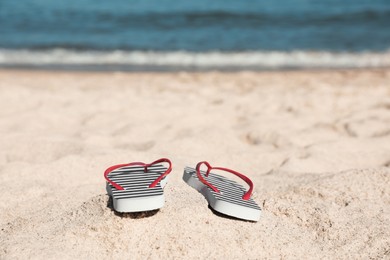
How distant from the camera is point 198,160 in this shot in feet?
10.7

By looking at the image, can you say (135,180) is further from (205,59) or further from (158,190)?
(205,59)

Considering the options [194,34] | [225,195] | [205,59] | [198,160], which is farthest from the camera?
[194,34]

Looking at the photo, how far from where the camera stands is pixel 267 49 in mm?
8094

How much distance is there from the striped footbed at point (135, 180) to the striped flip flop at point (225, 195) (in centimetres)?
16

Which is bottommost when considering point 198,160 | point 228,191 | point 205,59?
point 205,59

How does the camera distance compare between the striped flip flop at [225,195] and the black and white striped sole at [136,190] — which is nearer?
the black and white striped sole at [136,190]

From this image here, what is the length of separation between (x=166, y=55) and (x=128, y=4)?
4416 millimetres

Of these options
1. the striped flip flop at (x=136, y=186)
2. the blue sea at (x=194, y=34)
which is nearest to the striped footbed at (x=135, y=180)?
the striped flip flop at (x=136, y=186)

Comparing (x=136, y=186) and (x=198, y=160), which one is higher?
(x=136, y=186)

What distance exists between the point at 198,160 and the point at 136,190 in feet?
3.64

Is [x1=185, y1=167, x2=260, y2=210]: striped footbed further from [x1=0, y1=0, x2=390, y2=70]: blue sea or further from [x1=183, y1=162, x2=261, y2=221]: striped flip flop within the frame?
[x1=0, y1=0, x2=390, y2=70]: blue sea

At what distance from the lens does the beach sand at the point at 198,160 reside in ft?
6.98

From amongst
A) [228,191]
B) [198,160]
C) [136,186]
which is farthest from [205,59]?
[136,186]

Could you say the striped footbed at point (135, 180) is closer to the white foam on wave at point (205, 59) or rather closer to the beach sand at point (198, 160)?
the beach sand at point (198, 160)
